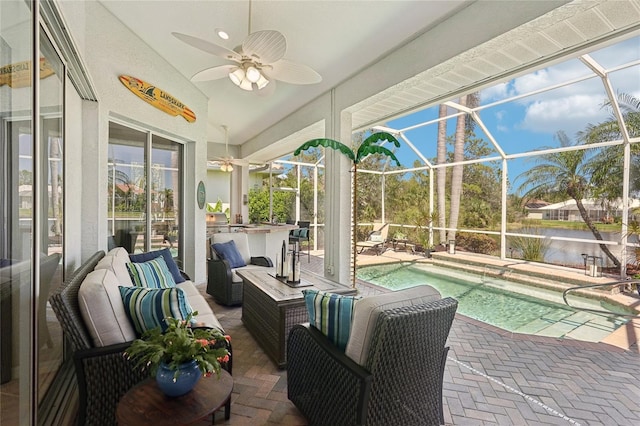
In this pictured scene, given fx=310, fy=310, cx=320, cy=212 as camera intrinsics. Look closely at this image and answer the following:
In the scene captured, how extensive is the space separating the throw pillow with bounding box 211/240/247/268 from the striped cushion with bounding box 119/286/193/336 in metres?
2.41

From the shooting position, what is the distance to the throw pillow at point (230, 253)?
173 inches

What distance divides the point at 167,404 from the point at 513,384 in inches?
102

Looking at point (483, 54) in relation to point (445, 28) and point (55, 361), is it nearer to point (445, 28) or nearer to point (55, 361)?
point (445, 28)

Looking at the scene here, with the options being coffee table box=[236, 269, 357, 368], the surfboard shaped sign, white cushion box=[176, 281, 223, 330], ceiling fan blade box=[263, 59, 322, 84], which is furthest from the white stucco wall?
coffee table box=[236, 269, 357, 368]

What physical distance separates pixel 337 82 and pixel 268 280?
321cm

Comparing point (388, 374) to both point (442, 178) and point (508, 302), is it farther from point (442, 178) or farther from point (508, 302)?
point (442, 178)

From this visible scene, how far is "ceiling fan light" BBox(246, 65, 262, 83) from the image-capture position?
9.17 feet

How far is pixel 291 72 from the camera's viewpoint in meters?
2.89

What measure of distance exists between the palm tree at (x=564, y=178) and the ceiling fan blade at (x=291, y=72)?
233 inches

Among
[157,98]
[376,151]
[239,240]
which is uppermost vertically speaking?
[157,98]

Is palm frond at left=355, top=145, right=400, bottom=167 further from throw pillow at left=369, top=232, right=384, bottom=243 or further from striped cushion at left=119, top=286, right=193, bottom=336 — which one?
throw pillow at left=369, top=232, right=384, bottom=243

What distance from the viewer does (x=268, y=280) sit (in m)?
3.42

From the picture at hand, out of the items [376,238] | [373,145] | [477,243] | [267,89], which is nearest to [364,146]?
[373,145]

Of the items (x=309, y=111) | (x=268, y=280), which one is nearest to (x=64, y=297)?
(x=268, y=280)
